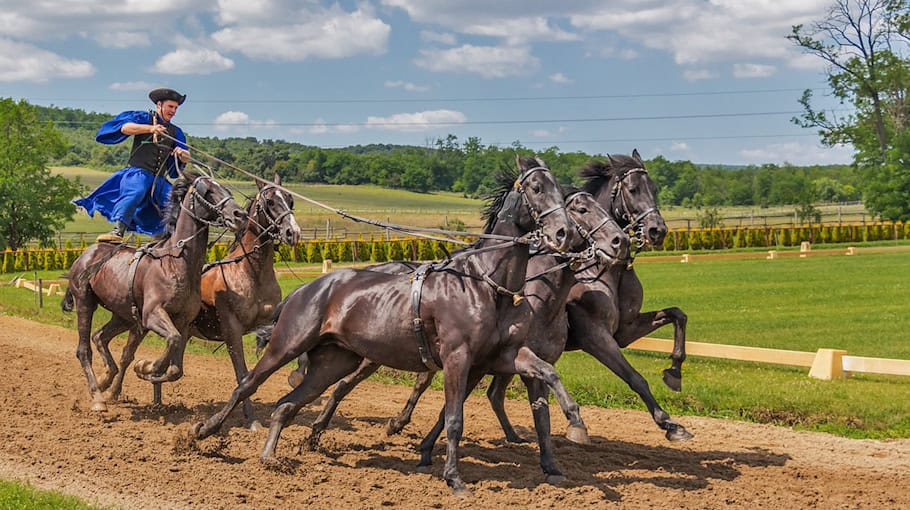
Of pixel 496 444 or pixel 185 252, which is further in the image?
pixel 185 252

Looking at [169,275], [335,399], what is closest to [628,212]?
[335,399]

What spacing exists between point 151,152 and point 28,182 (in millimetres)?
55951

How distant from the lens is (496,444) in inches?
383

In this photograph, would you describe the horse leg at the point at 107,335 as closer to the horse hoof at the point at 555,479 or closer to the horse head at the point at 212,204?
the horse head at the point at 212,204

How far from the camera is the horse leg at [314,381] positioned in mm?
8461

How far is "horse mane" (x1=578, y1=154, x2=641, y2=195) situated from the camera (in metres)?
9.66

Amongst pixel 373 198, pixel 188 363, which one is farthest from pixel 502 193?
pixel 373 198

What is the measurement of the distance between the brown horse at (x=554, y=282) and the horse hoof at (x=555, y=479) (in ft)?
0.60

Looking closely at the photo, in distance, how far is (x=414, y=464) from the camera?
887 centimetres

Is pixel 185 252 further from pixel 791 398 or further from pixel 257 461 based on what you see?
pixel 791 398

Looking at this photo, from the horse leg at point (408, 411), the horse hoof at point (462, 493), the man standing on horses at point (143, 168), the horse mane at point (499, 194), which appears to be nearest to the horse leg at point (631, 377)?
the horse mane at point (499, 194)

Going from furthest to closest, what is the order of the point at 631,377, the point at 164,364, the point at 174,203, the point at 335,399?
the point at 174,203 → the point at 164,364 → the point at 335,399 → the point at 631,377

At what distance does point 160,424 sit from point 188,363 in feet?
19.3

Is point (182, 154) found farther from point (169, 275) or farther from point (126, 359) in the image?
point (126, 359)
